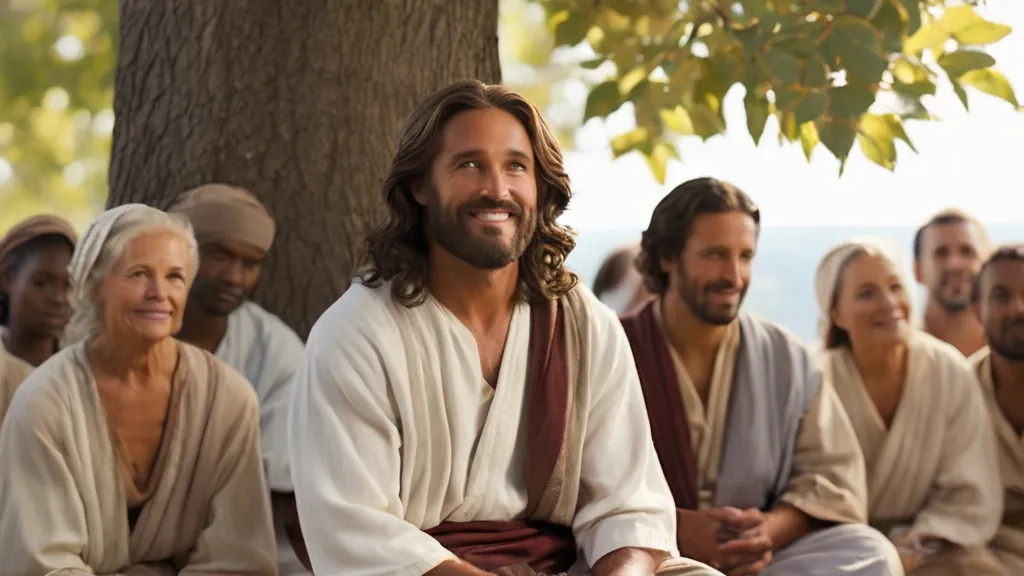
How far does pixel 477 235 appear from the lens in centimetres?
410

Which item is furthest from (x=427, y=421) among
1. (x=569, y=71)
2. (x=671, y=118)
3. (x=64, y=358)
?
(x=569, y=71)

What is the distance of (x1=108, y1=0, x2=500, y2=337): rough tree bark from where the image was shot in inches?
239

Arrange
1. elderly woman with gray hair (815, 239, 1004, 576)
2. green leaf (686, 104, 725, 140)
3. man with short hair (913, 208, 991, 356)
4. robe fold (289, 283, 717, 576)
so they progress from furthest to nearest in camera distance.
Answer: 1. man with short hair (913, 208, 991, 356)
2. green leaf (686, 104, 725, 140)
3. elderly woman with gray hair (815, 239, 1004, 576)
4. robe fold (289, 283, 717, 576)

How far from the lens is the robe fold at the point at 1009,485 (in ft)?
18.9

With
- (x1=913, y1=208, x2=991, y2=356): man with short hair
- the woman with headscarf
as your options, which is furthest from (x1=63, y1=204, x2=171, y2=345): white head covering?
(x1=913, y1=208, x2=991, y2=356): man with short hair

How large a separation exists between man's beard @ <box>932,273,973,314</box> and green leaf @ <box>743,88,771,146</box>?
6.77 feet

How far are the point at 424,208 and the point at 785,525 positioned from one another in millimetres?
1944

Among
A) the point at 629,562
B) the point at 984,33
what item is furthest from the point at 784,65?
the point at 629,562

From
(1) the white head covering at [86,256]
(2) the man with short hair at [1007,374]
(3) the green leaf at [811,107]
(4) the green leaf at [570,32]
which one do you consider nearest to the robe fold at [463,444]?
(1) the white head covering at [86,256]

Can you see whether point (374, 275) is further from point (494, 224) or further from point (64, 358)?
point (64, 358)

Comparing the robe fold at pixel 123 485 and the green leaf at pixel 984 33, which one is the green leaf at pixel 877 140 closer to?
the green leaf at pixel 984 33

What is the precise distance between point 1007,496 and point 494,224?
2960 mm

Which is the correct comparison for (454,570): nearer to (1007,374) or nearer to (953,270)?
(1007,374)

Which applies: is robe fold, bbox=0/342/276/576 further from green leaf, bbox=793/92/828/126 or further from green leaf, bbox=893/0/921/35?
green leaf, bbox=893/0/921/35
